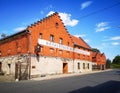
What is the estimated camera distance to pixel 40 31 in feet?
86.8

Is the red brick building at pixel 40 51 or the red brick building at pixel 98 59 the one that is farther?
the red brick building at pixel 98 59

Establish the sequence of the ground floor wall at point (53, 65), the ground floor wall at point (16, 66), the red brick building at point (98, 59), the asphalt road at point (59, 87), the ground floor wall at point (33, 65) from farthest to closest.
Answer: the red brick building at point (98, 59) < the ground floor wall at point (53, 65) < the ground floor wall at point (33, 65) < the ground floor wall at point (16, 66) < the asphalt road at point (59, 87)

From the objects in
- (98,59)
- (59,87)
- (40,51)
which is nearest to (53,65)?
(40,51)

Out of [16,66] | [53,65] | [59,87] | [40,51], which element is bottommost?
[59,87]

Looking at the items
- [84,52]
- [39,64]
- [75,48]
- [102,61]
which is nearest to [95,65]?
[102,61]

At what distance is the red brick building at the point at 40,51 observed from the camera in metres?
23.9

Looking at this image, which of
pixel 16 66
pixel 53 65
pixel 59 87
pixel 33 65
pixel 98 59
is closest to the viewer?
pixel 59 87

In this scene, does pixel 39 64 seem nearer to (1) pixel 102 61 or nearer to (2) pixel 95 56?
(2) pixel 95 56

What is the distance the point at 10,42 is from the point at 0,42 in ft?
14.9

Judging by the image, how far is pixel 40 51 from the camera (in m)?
25.8

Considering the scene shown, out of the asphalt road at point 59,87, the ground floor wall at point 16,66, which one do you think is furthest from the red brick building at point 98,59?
the asphalt road at point 59,87

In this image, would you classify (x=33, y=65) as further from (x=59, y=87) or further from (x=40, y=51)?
(x=59, y=87)

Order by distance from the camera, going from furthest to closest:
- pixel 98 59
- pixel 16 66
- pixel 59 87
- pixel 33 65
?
pixel 98 59 → pixel 33 65 → pixel 16 66 → pixel 59 87

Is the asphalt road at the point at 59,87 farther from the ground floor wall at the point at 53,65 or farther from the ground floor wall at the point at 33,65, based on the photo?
the ground floor wall at the point at 53,65
